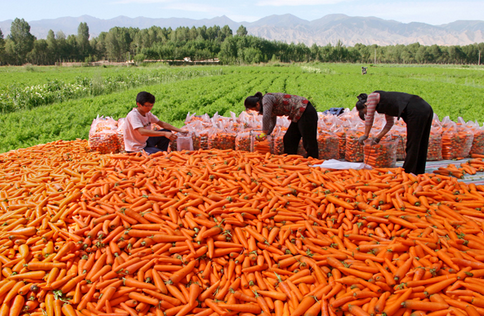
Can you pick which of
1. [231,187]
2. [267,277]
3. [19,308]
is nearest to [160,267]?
[267,277]

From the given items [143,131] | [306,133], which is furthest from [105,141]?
[306,133]

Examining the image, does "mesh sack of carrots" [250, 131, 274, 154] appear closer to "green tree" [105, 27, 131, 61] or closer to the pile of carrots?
the pile of carrots

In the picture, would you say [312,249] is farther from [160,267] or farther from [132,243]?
[132,243]

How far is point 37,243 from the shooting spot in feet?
8.33

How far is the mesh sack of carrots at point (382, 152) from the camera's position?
454cm

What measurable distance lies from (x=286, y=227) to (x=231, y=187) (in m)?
0.80

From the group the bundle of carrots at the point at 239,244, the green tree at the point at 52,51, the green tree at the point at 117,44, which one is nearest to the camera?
the bundle of carrots at the point at 239,244

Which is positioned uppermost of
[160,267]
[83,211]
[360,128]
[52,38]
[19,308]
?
[52,38]

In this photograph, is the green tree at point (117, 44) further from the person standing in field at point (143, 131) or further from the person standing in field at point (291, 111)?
the person standing in field at point (291, 111)

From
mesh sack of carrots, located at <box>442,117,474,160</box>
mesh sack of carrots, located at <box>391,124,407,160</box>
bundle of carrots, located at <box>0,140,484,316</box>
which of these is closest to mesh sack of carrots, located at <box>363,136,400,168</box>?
mesh sack of carrots, located at <box>391,124,407,160</box>

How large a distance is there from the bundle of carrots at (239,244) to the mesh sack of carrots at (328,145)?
1.57m

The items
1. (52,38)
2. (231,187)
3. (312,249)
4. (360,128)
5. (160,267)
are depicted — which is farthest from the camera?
(52,38)

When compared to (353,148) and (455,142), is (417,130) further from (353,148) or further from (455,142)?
(455,142)

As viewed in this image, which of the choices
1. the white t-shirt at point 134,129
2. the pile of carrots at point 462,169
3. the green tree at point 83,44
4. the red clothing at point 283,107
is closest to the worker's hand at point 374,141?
the pile of carrots at point 462,169
